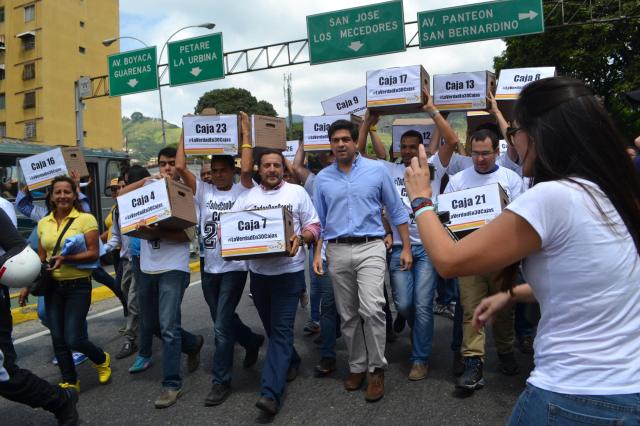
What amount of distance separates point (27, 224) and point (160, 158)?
7840 millimetres

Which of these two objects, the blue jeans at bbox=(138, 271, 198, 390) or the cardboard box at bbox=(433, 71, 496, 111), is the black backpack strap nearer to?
the blue jeans at bbox=(138, 271, 198, 390)

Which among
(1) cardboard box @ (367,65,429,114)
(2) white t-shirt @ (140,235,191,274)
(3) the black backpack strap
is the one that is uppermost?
(1) cardboard box @ (367,65,429,114)

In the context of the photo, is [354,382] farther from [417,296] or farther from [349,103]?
[349,103]

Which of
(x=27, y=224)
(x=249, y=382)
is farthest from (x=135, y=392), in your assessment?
(x=27, y=224)

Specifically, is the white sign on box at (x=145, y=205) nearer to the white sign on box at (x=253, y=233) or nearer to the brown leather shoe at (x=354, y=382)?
the white sign on box at (x=253, y=233)

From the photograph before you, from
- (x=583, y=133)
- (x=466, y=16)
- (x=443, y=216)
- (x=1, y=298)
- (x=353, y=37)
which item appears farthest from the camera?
(x=353, y=37)

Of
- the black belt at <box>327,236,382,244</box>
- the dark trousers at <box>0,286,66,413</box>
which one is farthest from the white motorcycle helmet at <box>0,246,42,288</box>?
the black belt at <box>327,236,382,244</box>

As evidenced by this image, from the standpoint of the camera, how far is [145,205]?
13.7 ft

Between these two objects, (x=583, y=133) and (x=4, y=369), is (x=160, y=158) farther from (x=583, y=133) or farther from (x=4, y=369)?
(x=583, y=133)

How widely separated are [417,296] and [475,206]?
3.62 feet

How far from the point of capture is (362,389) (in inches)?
170

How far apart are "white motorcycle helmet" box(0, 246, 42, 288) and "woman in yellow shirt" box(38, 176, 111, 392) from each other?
98 cm

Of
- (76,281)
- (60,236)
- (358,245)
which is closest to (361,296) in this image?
(358,245)

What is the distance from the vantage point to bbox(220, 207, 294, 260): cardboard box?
399 centimetres
